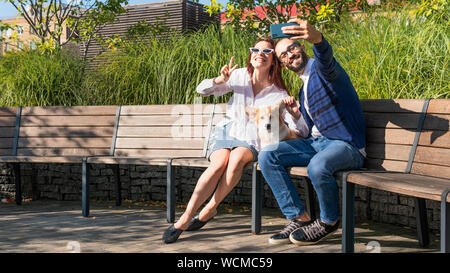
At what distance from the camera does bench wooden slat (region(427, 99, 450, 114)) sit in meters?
3.39

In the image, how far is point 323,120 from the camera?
3.78m

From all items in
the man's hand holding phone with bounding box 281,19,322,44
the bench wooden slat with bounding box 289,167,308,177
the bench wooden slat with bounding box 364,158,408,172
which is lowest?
the bench wooden slat with bounding box 289,167,308,177

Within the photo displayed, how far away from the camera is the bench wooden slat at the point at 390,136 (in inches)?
143

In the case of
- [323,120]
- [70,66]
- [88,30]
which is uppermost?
[88,30]

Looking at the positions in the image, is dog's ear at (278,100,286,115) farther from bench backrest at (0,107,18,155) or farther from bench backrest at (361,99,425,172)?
bench backrest at (0,107,18,155)

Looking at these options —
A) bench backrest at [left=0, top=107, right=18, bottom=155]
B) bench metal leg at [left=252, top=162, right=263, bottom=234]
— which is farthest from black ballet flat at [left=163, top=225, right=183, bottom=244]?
bench backrest at [left=0, top=107, right=18, bottom=155]

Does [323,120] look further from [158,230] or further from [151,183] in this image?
[151,183]

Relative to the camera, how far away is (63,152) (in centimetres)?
564

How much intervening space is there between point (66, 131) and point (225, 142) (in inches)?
88.7

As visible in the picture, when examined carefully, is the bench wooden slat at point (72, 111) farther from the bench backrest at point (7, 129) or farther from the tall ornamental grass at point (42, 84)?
the tall ornamental grass at point (42, 84)

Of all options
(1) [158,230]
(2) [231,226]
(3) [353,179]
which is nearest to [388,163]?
(3) [353,179]

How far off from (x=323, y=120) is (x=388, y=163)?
554 mm

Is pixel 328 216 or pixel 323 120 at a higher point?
pixel 323 120

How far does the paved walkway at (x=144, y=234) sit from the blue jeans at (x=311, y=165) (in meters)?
0.31
